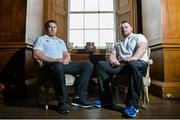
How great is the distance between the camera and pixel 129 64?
2.33 meters

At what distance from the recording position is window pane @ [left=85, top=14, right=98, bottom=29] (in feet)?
15.5

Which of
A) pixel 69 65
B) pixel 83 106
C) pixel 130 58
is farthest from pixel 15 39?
pixel 130 58

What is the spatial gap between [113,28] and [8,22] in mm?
2160

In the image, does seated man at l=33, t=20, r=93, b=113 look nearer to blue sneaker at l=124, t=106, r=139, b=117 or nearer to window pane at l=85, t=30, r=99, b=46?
blue sneaker at l=124, t=106, r=139, b=117

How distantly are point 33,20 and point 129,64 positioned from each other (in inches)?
80.3

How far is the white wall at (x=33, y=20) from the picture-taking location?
345 centimetres

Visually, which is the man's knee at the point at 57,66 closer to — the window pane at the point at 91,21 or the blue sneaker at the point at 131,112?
the blue sneaker at the point at 131,112

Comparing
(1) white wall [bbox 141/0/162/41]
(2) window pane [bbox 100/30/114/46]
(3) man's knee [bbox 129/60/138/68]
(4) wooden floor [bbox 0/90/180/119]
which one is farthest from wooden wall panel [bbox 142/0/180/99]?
(2) window pane [bbox 100/30/114/46]

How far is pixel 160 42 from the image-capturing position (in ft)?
10.7

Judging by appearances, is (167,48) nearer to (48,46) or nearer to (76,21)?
(48,46)

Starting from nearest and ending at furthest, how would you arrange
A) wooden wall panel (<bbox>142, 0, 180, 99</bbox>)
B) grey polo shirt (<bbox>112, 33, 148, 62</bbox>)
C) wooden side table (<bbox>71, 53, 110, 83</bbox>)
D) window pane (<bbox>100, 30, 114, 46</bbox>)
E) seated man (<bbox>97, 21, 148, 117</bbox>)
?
seated man (<bbox>97, 21, 148, 117</bbox>) → grey polo shirt (<bbox>112, 33, 148, 62</bbox>) → wooden wall panel (<bbox>142, 0, 180, 99</bbox>) → wooden side table (<bbox>71, 53, 110, 83</bbox>) → window pane (<bbox>100, 30, 114, 46</bbox>)

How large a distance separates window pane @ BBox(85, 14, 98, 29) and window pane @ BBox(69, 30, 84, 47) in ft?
0.69

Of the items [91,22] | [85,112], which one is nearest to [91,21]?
[91,22]

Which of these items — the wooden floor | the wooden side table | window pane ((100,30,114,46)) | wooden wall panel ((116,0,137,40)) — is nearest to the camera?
the wooden floor
